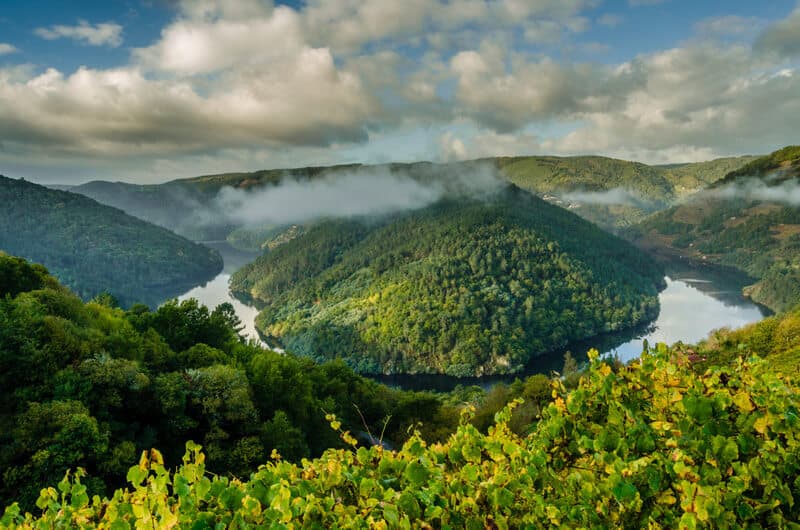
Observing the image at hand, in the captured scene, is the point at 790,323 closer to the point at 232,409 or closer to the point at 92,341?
the point at 232,409

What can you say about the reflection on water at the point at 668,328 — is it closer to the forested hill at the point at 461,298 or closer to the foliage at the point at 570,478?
the forested hill at the point at 461,298

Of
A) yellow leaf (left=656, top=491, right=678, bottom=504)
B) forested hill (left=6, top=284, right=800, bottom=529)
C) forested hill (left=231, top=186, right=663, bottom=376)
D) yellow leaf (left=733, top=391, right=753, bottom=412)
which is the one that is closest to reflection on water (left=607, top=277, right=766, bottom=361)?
forested hill (left=231, top=186, right=663, bottom=376)

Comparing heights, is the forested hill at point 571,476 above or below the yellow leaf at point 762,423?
below

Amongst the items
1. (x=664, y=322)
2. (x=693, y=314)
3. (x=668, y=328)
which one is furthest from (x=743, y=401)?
(x=693, y=314)

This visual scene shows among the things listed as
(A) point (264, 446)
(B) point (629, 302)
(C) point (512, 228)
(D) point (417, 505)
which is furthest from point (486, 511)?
(C) point (512, 228)

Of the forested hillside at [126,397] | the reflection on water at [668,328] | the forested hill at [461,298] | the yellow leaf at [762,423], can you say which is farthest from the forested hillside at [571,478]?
the forested hill at [461,298]

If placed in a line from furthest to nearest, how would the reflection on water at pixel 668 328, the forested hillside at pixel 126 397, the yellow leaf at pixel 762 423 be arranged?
the reflection on water at pixel 668 328
the forested hillside at pixel 126 397
the yellow leaf at pixel 762 423

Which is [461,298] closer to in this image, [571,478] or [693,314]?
[693,314]

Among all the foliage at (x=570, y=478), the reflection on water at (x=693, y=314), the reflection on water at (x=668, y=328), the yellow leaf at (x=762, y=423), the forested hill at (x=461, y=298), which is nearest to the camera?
the foliage at (x=570, y=478)
